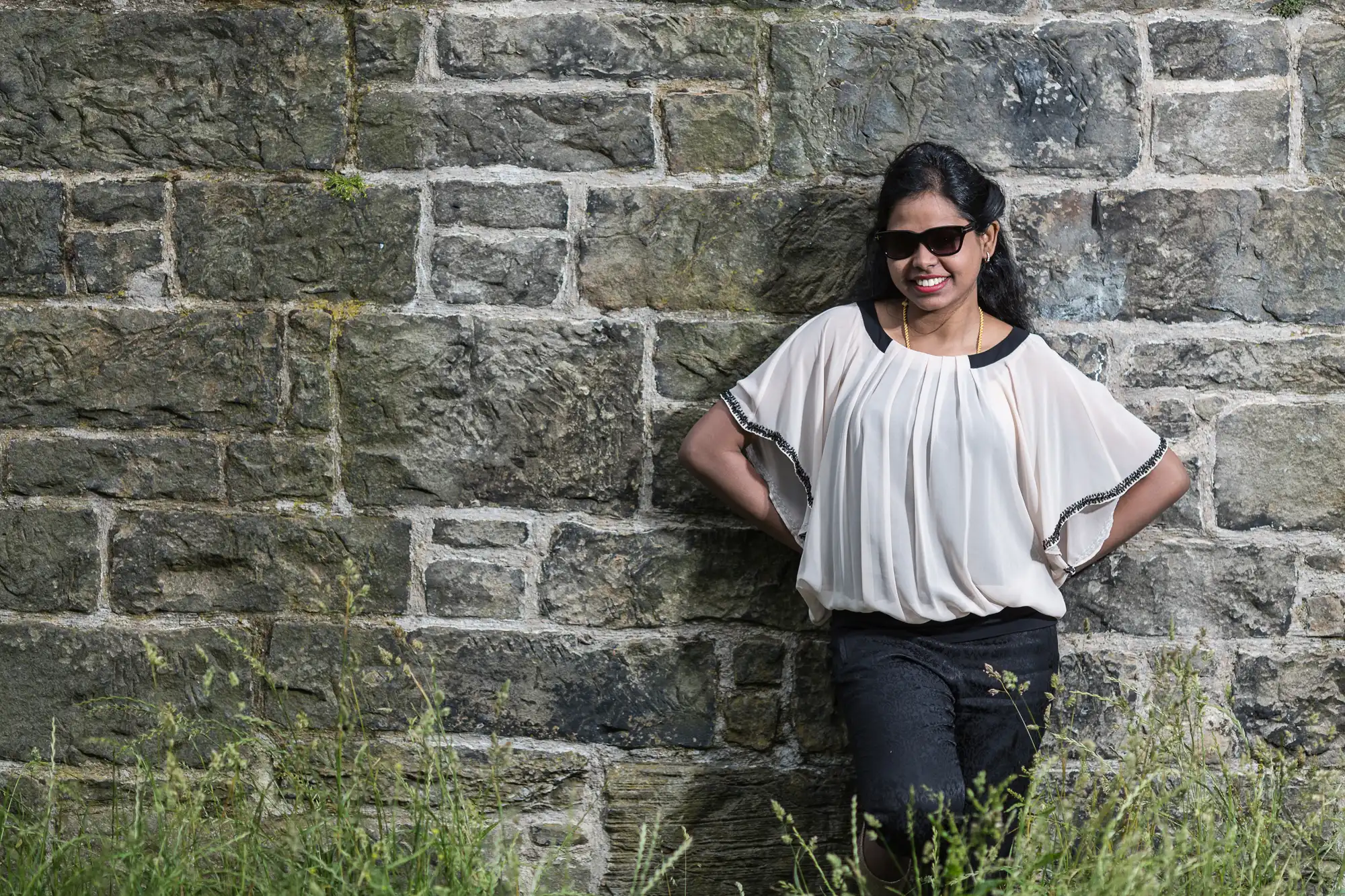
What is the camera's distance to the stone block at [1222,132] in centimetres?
314

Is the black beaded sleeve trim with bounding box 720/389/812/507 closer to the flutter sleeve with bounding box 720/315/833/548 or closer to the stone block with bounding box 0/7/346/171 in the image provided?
the flutter sleeve with bounding box 720/315/833/548

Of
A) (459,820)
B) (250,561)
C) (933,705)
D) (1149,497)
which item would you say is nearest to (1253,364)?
(1149,497)

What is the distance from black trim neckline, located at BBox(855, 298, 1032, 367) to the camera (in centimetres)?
286

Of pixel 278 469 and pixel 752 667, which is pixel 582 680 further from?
pixel 278 469

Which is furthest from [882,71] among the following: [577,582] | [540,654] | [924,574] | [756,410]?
[540,654]

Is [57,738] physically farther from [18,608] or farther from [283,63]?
[283,63]

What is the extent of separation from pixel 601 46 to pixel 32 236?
1.60m

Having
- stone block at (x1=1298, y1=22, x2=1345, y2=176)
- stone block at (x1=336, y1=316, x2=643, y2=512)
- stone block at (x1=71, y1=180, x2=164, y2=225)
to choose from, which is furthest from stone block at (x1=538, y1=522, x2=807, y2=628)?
stone block at (x1=1298, y1=22, x2=1345, y2=176)

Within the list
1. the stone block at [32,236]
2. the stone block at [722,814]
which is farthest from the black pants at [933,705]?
the stone block at [32,236]

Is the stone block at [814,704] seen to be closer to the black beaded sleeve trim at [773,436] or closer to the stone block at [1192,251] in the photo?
the black beaded sleeve trim at [773,436]

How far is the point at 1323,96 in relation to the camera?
313cm

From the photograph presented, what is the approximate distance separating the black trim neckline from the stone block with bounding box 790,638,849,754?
2.74 feet

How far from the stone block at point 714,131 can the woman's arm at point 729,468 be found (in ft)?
2.18

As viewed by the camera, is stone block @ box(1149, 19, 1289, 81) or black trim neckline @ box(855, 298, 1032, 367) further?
stone block @ box(1149, 19, 1289, 81)
